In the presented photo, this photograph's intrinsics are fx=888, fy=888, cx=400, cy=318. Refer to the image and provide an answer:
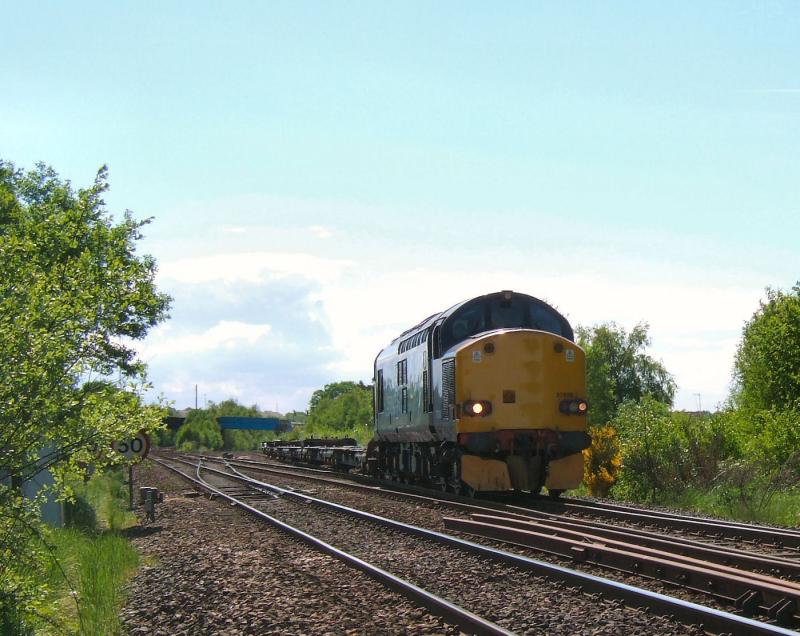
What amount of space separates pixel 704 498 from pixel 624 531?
6825 millimetres

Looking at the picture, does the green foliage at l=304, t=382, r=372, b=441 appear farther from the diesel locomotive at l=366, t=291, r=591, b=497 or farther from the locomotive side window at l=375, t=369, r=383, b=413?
the diesel locomotive at l=366, t=291, r=591, b=497

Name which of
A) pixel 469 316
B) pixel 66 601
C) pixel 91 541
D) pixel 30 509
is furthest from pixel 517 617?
pixel 469 316

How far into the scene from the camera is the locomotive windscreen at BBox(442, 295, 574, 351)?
1744 cm

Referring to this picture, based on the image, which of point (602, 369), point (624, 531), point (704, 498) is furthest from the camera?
point (602, 369)

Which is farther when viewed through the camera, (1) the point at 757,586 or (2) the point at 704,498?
(2) the point at 704,498

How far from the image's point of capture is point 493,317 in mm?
17547

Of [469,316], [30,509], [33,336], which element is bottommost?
[30,509]

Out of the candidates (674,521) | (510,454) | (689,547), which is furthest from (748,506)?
(689,547)

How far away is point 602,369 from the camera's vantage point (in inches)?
2586

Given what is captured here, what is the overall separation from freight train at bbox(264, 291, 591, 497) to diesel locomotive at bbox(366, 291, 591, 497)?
18 mm

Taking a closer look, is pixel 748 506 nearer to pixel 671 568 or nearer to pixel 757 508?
pixel 757 508

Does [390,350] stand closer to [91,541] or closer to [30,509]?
[91,541]

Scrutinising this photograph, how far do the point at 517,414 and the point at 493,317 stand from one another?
2.26 metres

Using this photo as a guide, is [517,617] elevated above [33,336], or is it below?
below
